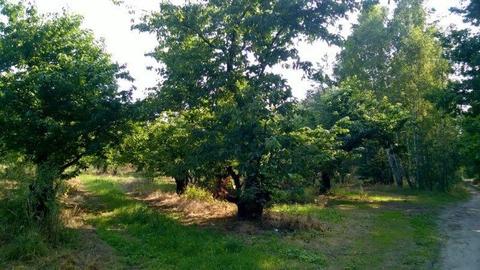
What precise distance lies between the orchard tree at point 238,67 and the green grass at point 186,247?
2.04m

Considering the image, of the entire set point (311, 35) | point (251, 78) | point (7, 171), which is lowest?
point (7, 171)

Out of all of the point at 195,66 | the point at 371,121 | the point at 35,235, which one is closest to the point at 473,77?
the point at 371,121

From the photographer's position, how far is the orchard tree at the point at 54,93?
13094 mm

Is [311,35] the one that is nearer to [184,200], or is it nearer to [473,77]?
[184,200]

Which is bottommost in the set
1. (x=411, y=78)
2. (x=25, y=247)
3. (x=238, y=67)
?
(x=25, y=247)

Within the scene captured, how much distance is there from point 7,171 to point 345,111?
20701 millimetres

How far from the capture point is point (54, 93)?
526 inches

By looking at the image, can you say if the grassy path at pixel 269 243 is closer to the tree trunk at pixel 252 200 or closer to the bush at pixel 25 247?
the tree trunk at pixel 252 200

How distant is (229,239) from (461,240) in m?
7.53

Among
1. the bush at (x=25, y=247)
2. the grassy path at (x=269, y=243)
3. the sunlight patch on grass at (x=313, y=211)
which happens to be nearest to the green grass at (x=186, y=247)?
the grassy path at (x=269, y=243)

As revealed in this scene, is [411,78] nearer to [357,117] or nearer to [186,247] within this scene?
[357,117]

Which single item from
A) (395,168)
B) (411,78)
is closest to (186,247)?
(411,78)

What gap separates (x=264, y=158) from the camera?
45.3 ft

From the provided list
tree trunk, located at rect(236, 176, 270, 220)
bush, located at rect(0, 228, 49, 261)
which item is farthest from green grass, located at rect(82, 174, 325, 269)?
bush, located at rect(0, 228, 49, 261)
